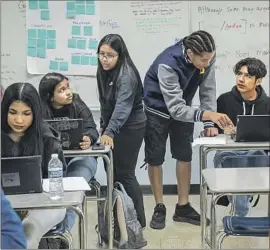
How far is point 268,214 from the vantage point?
1.65 m

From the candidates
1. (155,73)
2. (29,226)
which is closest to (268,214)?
(155,73)

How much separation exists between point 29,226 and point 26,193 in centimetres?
10

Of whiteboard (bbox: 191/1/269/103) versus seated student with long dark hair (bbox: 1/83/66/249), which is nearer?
seated student with long dark hair (bbox: 1/83/66/249)

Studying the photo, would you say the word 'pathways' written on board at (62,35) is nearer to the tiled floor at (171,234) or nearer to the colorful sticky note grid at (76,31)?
the colorful sticky note grid at (76,31)

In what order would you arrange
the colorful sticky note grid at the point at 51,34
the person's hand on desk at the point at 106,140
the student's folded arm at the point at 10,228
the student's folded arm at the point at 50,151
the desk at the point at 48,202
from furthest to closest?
the colorful sticky note grid at the point at 51,34 → the person's hand on desk at the point at 106,140 → the student's folded arm at the point at 50,151 → the desk at the point at 48,202 → the student's folded arm at the point at 10,228

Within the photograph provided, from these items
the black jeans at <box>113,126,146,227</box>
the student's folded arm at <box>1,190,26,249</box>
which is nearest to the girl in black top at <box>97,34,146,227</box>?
the black jeans at <box>113,126,146,227</box>

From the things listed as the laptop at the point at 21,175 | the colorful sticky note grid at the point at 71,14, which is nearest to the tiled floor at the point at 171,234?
the laptop at the point at 21,175

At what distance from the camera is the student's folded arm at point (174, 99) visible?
1744 millimetres

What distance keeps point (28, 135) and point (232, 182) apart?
701 mm

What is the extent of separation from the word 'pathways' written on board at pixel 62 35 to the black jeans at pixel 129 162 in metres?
0.32

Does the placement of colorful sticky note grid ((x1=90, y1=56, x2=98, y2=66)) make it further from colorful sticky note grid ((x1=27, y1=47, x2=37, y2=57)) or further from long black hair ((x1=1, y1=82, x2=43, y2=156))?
long black hair ((x1=1, y1=82, x2=43, y2=156))

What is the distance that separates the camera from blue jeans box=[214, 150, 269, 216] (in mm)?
1631

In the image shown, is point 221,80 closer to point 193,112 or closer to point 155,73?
point 193,112

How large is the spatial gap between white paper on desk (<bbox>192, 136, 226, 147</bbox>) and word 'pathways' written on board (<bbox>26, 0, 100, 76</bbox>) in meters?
0.54
